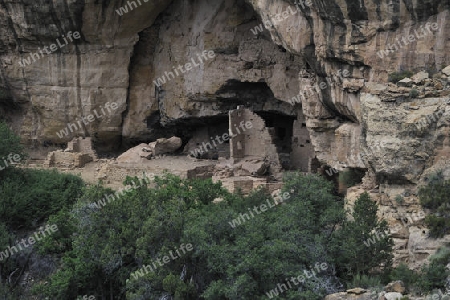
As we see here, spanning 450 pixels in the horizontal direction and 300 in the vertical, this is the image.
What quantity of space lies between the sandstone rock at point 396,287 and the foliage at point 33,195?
11832mm

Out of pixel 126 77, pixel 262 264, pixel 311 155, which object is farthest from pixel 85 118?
pixel 262 264

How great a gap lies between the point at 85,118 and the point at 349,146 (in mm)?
11993

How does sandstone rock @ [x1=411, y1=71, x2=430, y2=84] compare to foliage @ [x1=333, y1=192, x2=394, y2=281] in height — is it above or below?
above

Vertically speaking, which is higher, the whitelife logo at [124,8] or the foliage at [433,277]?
the whitelife logo at [124,8]

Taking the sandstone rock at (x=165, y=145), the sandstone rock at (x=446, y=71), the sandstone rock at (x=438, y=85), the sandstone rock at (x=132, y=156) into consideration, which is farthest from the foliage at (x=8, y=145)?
the sandstone rock at (x=446, y=71)

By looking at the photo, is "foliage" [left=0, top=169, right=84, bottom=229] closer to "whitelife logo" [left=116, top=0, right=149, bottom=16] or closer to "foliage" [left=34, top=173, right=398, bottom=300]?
"foliage" [left=34, top=173, right=398, bottom=300]

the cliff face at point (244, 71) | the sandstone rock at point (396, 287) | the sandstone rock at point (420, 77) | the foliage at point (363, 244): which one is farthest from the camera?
the cliff face at point (244, 71)

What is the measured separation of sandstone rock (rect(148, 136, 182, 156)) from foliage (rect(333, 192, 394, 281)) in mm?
10681

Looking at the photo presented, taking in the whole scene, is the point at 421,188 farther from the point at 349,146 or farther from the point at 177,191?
the point at 177,191

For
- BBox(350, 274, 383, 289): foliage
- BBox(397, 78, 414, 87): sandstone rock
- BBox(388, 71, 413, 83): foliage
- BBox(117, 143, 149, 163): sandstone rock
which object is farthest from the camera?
BBox(117, 143, 149, 163): sandstone rock

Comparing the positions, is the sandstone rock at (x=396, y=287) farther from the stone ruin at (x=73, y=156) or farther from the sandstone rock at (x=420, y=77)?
the stone ruin at (x=73, y=156)

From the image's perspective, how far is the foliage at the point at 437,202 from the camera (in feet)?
82.3

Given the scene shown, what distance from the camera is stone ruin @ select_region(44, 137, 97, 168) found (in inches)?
1423

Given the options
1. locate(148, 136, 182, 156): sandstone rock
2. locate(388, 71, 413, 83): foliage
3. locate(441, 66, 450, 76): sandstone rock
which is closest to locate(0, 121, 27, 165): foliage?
locate(148, 136, 182, 156): sandstone rock
